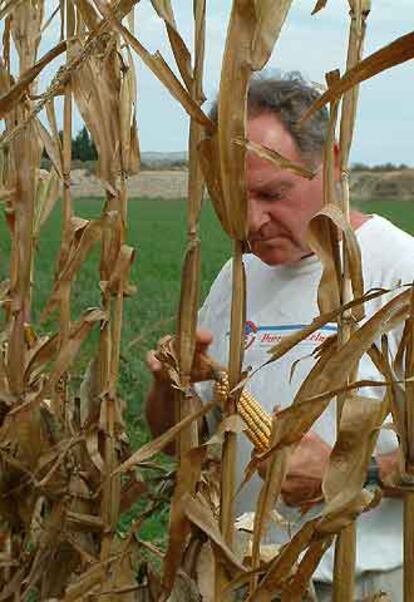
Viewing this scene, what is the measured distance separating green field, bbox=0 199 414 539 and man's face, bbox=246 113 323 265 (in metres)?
0.16

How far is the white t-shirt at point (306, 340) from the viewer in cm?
242

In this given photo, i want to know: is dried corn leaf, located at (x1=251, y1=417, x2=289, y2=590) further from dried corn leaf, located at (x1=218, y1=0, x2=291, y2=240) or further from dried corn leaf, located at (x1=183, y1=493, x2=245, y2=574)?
dried corn leaf, located at (x1=218, y1=0, x2=291, y2=240)

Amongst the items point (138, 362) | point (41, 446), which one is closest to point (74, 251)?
point (41, 446)

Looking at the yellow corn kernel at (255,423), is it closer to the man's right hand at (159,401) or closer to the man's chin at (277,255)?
the man's right hand at (159,401)

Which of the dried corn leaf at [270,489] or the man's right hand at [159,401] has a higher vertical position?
the dried corn leaf at [270,489]

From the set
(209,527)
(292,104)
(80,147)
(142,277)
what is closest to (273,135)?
(292,104)

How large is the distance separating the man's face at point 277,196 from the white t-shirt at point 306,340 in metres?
0.09

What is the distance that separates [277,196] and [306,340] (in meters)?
0.28

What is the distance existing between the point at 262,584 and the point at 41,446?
2.34 feet

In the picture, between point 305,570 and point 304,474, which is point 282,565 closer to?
point 305,570

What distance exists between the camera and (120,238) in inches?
79.6

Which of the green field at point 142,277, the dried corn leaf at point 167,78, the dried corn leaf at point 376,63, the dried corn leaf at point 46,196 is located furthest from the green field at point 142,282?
the dried corn leaf at point 376,63

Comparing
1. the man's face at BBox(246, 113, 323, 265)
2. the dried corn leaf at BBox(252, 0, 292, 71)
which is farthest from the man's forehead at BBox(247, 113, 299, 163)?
the dried corn leaf at BBox(252, 0, 292, 71)

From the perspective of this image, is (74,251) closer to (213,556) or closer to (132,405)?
(213,556)
